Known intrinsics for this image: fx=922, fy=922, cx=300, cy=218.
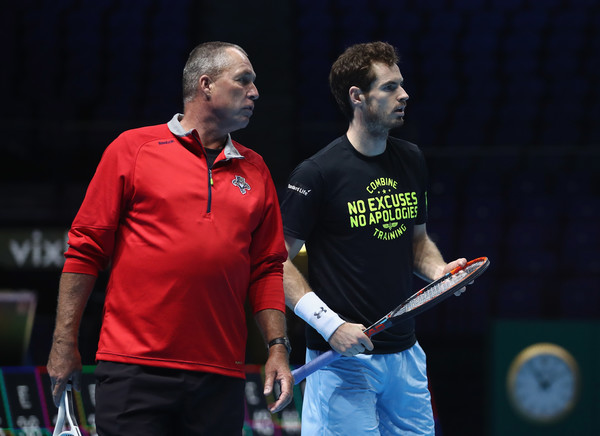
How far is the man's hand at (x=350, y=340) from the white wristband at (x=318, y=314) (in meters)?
0.02

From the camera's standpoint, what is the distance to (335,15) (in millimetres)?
10000

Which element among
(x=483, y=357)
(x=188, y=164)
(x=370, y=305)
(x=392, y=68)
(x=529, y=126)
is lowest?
(x=483, y=357)

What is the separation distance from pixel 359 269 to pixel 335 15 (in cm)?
727

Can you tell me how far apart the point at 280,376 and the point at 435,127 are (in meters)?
6.71

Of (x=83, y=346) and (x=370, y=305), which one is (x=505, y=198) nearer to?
(x=83, y=346)

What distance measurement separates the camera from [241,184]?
2.62 meters

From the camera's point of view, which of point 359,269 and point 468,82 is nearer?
point 359,269

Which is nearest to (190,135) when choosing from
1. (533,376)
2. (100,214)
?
(100,214)

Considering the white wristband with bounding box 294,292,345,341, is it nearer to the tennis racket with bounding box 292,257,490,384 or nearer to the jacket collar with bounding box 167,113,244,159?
the tennis racket with bounding box 292,257,490,384

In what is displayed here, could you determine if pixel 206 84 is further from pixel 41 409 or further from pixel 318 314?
pixel 41 409

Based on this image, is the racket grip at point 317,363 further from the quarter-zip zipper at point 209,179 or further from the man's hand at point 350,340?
the quarter-zip zipper at point 209,179

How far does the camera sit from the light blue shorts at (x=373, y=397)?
3107 mm

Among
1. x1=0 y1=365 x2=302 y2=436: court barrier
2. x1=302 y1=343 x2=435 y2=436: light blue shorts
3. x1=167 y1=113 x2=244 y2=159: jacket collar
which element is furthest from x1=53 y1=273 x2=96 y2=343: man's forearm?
x1=0 y1=365 x2=302 y2=436: court barrier

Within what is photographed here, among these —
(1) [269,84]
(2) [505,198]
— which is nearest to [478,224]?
(2) [505,198]
